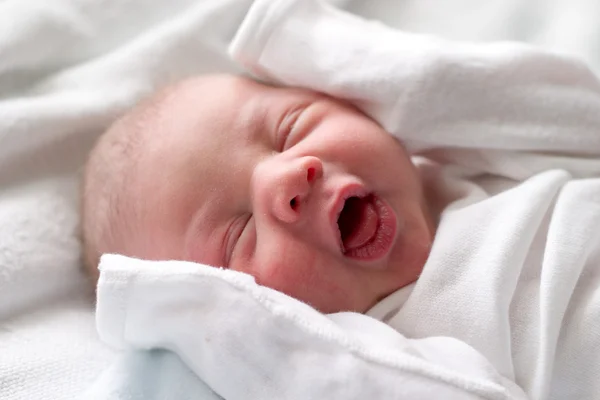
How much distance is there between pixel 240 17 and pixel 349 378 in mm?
882

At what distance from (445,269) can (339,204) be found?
172 mm

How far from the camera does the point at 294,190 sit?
0.88 metres

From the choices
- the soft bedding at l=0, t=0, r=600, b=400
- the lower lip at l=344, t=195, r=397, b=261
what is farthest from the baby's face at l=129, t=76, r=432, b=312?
the soft bedding at l=0, t=0, r=600, b=400

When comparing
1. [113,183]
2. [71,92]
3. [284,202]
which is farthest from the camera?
[71,92]

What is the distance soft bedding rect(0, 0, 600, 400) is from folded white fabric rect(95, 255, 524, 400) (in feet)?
0.26

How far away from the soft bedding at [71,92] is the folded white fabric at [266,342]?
79 millimetres

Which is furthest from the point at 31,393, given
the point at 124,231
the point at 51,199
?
the point at 51,199

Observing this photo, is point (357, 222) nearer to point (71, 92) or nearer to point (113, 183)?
point (113, 183)

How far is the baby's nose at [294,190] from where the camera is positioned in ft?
2.87

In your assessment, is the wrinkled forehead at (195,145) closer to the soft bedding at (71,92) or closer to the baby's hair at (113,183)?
the baby's hair at (113,183)

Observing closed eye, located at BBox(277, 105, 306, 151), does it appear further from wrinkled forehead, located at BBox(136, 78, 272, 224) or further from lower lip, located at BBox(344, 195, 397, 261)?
lower lip, located at BBox(344, 195, 397, 261)

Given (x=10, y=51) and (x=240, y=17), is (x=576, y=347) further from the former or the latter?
(x=10, y=51)

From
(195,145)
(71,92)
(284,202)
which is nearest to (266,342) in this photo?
(284,202)

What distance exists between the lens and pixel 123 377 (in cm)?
87
